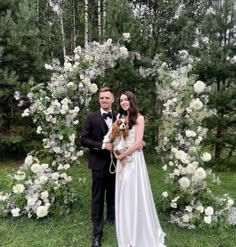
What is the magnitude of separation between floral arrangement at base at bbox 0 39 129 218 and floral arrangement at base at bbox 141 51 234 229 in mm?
1186

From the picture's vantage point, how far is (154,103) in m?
8.59

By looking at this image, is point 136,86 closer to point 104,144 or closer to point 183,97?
point 183,97

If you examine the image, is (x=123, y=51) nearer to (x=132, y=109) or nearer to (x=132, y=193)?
(x=132, y=109)

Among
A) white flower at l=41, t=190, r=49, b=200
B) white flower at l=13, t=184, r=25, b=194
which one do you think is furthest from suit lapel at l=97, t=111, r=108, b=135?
white flower at l=13, t=184, r=25, b=194

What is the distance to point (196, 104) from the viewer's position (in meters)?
4.57

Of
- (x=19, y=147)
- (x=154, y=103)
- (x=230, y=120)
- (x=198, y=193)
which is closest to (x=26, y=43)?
(x=19, y=147)

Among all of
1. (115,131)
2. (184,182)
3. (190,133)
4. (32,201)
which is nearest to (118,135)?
(115,131)

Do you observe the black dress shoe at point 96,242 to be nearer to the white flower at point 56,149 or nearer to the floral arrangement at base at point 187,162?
the floral arrangement at base at point 187,162

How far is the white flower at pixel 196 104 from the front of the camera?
4562 mm

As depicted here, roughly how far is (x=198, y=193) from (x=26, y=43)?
5655 mm

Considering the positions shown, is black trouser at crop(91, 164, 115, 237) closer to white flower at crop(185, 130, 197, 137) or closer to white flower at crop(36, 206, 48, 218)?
white flower at crop(36, 206, 48, 218)

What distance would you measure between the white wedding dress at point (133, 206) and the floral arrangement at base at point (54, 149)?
139 centimetres

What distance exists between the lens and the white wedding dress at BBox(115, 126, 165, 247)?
3.79 metres

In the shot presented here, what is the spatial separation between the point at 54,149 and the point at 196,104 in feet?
6.70
